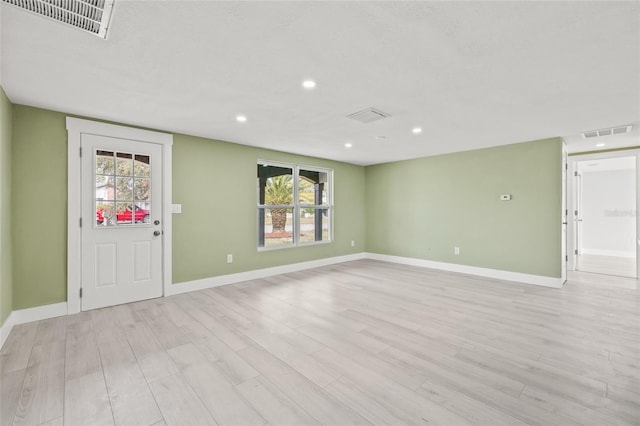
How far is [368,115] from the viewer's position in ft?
11.2

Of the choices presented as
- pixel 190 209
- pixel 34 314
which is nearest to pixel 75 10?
pixel 190 209

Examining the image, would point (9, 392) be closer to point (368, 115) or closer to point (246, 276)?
point (246, 276)

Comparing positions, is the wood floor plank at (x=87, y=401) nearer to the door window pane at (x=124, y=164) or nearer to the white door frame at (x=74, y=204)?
the white door frame at (x=74, y=204)

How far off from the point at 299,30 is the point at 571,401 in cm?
294

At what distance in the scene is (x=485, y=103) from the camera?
304 centimetres

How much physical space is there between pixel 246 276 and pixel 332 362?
3014 mm

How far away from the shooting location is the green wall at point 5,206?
8.74ft

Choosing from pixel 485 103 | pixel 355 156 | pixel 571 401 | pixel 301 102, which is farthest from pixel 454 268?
pixel 301 102

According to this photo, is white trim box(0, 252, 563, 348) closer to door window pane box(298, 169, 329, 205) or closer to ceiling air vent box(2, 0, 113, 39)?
door window pane box(298, 169, 329, 205)

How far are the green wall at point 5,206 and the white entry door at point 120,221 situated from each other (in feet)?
2.01

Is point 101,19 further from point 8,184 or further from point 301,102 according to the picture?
point 8,184

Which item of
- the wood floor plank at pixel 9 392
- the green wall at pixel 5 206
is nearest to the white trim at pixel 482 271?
the wood floor plank at pixel 9 392

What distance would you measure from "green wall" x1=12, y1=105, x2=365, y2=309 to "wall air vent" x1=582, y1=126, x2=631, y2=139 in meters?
4.23

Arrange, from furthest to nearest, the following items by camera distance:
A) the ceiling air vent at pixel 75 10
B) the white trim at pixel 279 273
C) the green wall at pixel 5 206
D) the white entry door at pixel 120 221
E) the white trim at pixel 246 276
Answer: the white trim at pixel 246 276 → the white entry door at pixel 120 221 → the white trim at pixel 279 273 → the green wall at pixel 5 206 → the ceiling air vent at pixel 75 10
